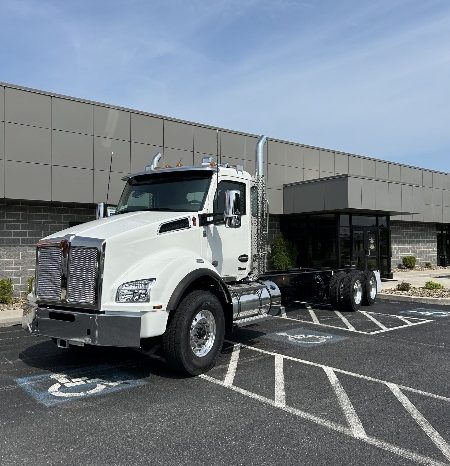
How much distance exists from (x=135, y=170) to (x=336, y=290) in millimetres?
9019

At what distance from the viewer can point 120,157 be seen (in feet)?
55.8

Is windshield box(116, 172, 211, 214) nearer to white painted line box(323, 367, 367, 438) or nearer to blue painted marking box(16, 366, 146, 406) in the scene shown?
blue painted marking box(16, 366, 146, 406)

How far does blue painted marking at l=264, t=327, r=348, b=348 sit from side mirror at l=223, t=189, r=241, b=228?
2.68 m

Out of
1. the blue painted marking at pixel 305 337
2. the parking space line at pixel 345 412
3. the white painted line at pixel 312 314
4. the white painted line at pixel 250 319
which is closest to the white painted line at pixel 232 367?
the parking space line at pixel 345 412

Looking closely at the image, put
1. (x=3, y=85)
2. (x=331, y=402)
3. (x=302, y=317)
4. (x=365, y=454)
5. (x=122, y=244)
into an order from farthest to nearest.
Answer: (x=3, y=85)
(x=302, y=317)
(x=122, y=244)
(x=331, y=402)
(x=365, y=454)

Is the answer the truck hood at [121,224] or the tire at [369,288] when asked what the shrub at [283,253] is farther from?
the truck hood at [121,224]

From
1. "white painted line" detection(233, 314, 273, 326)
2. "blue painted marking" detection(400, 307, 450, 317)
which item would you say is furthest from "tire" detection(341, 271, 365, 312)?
"white painted line" detection(233, 314, 273, 326)

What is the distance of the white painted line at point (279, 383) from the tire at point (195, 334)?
3.08 ft

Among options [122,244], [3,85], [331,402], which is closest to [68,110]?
[3,85]

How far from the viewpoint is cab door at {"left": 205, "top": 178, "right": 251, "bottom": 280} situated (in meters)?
7.37

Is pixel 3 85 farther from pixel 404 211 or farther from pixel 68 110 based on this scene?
pixel 404 211

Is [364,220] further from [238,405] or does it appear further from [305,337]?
[238,405]

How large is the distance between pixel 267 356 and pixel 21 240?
439 inches

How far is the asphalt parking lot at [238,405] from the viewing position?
4117 mm
